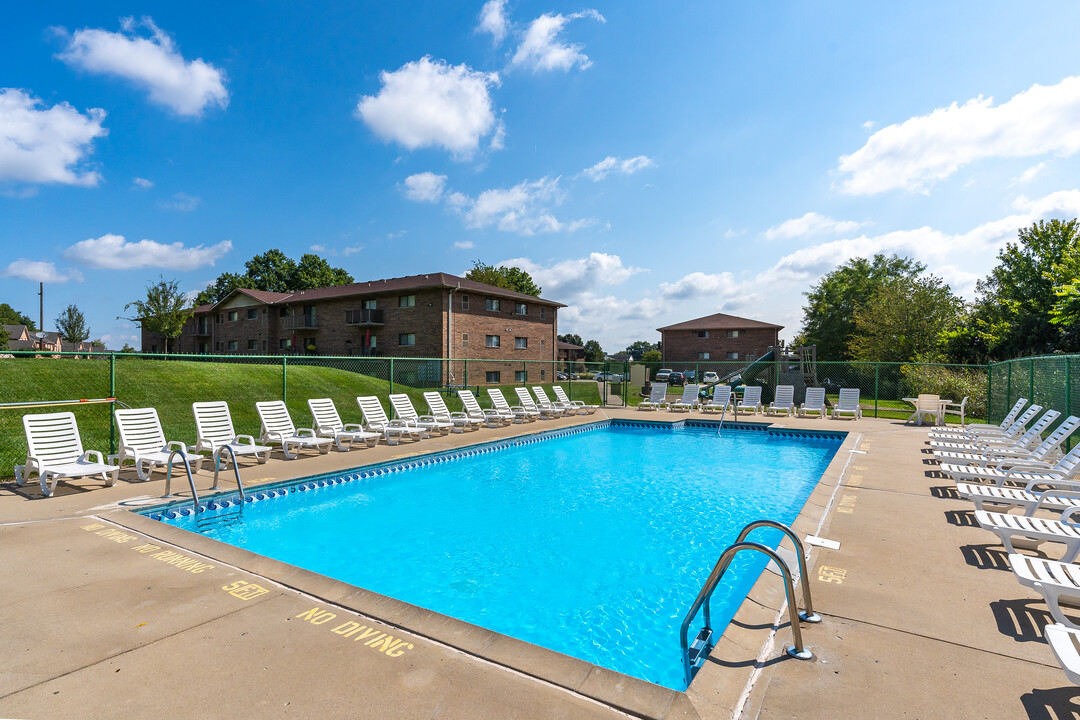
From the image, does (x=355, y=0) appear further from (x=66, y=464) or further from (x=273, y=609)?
(x=273, y=609)

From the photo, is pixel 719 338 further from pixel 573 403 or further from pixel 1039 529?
pixel 1039 529

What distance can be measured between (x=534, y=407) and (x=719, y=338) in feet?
123

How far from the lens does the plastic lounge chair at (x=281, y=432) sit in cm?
916

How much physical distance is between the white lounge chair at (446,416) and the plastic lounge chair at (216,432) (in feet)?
16.2

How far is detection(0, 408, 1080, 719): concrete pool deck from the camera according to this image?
2.41m

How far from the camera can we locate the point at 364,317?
32.9 metres

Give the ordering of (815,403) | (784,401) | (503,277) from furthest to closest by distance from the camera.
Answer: (503,277) → (784,401) → (815,403)

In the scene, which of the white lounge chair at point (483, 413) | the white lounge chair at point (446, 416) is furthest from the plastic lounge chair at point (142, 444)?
the white lounge chair at point (483, 413)

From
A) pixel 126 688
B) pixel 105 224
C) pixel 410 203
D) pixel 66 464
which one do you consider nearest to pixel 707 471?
pixel 126 688

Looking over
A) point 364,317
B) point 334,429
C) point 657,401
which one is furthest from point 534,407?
point 364,317

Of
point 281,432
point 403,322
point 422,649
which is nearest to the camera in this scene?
point 422,649

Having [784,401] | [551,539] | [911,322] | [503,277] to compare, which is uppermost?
[503,277]

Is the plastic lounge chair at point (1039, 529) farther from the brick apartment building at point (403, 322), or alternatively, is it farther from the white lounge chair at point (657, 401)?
the brick apartment building at point (403, 322)

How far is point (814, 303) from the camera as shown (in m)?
48.4
